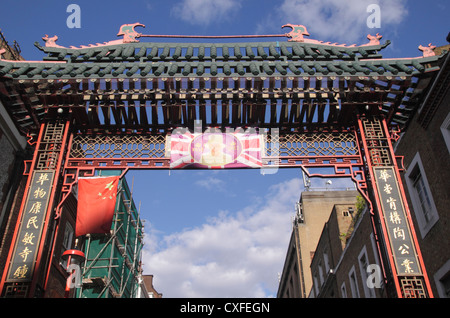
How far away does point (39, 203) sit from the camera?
26.6 feet

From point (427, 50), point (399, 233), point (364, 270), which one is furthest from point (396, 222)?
point (364, 270)

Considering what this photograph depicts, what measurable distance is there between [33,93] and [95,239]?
15674 mm

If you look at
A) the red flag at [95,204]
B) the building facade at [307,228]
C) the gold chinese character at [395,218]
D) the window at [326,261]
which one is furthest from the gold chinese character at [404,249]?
the building facade at [307,228]

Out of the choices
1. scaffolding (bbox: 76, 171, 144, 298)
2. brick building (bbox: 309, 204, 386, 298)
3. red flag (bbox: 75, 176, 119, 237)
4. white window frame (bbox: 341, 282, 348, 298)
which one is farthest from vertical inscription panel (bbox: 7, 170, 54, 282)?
white window frame (bbox: 341, 282, 348, 298)

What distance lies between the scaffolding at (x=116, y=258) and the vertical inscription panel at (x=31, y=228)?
46.3 ft

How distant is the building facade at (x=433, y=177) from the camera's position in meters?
11.5

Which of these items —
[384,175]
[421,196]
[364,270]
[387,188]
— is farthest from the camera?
[364,270]

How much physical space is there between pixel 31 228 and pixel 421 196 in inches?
452

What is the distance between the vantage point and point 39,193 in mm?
8266

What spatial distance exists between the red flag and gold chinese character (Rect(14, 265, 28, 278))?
1.58 m

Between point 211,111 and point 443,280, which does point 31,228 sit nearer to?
point 211,111

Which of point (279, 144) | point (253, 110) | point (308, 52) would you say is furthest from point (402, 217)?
point (308, 52)

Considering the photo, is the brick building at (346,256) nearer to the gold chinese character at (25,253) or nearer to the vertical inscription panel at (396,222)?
the vertical inscription panel at (396,222)
